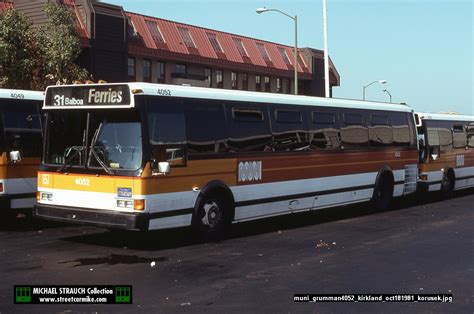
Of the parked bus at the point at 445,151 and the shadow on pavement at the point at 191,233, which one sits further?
the parked bus at the point at 445,151

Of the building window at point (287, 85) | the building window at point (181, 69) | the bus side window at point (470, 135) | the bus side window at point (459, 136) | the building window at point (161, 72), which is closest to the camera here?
the bus side window at point (459, 136)

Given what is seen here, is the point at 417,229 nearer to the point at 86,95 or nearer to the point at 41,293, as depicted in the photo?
the point at 86,95

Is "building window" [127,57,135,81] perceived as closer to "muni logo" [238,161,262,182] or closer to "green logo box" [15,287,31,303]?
"muni logo" [238,161,262,182]

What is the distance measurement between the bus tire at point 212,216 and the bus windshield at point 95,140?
62.2 inches

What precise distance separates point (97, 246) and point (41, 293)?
3.16m

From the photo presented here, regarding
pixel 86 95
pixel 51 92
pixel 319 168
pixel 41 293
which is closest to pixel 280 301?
pixel 41 293

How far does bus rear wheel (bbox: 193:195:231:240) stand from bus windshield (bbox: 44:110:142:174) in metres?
1.59

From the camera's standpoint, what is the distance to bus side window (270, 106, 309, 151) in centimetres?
1220

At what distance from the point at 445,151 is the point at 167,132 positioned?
12209 mm

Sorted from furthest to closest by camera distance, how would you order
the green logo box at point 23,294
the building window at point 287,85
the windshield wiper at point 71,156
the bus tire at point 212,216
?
the building window at point 287,85 < the bus tire at point 212,216 < the windshield wiper at point 71,156 < the green logo box at point 23,294

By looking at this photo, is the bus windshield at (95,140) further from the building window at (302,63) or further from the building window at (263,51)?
the building window at (302,63)

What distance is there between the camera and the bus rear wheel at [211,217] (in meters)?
10.4

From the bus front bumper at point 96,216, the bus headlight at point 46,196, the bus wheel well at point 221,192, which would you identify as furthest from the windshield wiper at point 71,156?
the bus wheel well at point 221,192

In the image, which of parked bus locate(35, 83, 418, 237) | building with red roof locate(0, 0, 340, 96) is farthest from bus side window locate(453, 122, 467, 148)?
building with red roof locate(0, 0, 340, 96)
